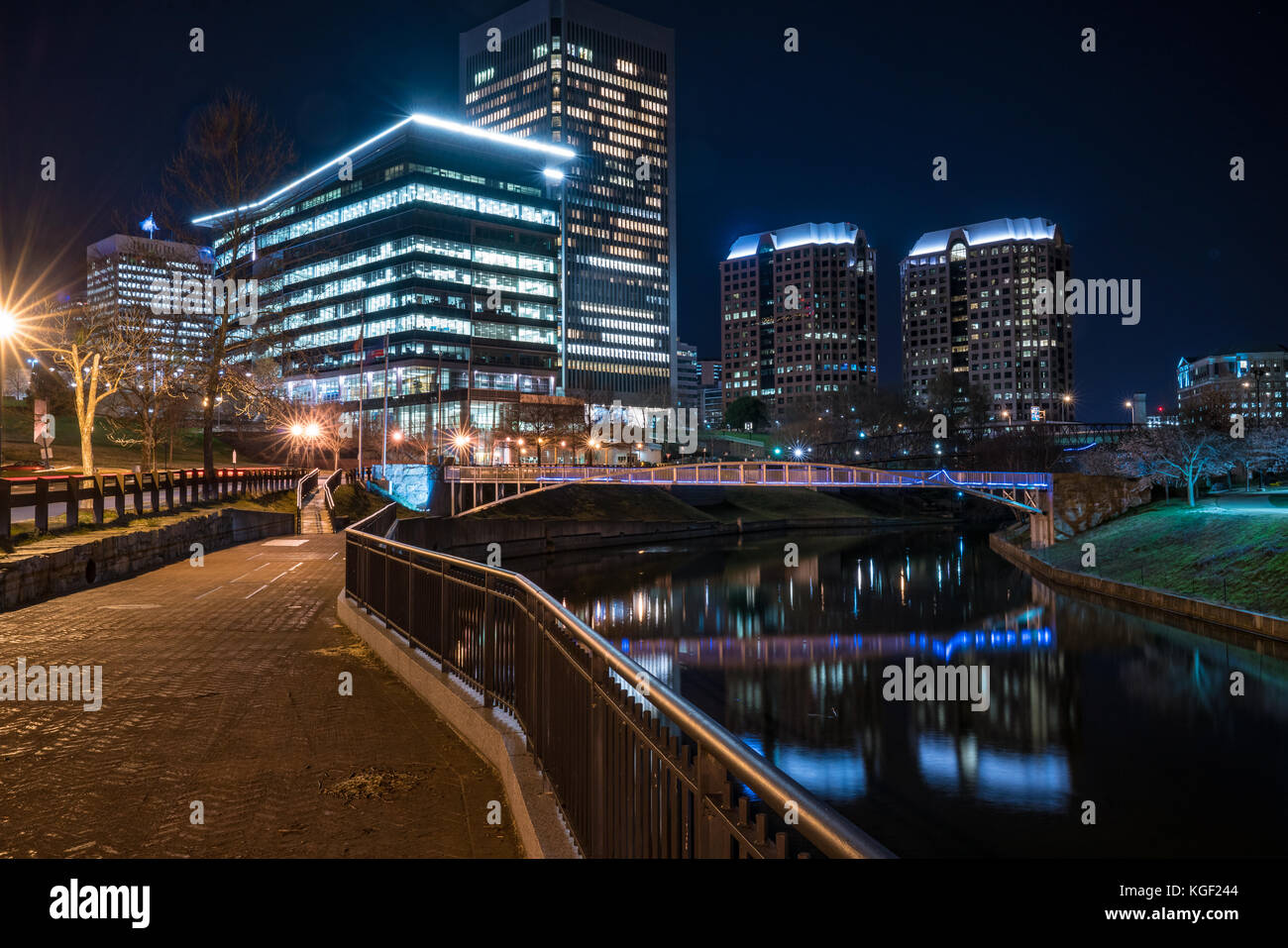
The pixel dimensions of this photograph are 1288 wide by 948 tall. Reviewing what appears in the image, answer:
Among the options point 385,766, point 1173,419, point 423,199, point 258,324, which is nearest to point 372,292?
point 423,199

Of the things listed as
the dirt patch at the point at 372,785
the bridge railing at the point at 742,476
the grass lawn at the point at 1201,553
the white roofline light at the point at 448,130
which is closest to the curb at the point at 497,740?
the dirt patch at the point at 372,785

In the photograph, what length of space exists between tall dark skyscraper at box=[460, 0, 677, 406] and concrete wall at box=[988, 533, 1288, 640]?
109877 mm

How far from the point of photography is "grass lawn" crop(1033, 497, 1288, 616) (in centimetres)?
3234

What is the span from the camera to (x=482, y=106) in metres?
189

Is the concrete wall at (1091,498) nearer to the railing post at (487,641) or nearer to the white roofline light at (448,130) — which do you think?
the railing post at (487,641)

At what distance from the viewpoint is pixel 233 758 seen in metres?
7.11

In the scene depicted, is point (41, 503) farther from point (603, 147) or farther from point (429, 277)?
point (603, 147)

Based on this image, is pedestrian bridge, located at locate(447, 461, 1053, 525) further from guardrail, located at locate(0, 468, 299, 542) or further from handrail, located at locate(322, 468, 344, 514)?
guardrail, located at locate(0, 468, 299, 542)

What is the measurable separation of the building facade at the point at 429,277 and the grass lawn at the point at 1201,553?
7470cm

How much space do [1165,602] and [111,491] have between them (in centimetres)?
3776

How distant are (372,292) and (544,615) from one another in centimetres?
12218

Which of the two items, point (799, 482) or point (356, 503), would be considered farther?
point (799, 482)

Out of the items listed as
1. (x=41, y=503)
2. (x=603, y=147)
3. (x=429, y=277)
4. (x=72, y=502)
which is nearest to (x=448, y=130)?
(x=429, y=277)

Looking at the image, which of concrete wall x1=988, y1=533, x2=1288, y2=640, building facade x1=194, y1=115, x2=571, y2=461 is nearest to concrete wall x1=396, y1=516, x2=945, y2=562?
concrete wall x1=988, y1=533, x2=1288, y2=640
